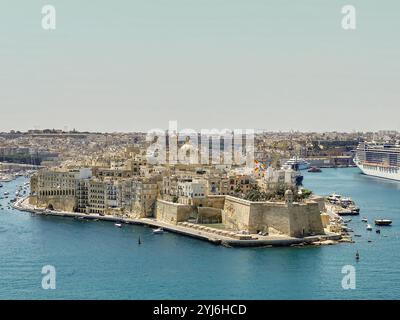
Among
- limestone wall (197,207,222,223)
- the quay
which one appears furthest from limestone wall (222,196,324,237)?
limestone wall (197,207,222,223)

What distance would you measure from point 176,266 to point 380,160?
2806 cm

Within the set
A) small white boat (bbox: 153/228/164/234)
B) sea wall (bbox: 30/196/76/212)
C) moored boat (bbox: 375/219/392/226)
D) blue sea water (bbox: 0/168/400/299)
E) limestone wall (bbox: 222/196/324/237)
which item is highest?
limestone wall (bbox: 222/196/324/237)

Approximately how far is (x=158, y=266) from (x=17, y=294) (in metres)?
2.81

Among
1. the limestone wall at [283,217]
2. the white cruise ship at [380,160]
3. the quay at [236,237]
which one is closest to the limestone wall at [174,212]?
the quay at [236,237]

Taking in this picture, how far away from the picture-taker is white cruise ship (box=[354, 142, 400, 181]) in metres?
36.8

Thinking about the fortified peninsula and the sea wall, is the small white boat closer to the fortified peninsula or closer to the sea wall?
the fortified peninsula

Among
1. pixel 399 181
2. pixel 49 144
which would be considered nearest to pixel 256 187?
pixel 399 181

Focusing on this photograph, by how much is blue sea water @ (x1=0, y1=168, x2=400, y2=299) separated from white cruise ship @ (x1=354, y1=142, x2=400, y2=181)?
65.8 ft

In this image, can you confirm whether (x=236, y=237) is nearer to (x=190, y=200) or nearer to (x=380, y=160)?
(x=190, y=200)

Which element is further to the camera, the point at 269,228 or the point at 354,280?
the point at 269,228

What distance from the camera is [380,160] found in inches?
1526

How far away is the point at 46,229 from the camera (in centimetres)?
1745

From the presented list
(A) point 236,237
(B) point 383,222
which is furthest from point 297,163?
(A) point 236,237

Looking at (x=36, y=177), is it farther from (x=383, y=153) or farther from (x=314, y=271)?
(x=383, y=153)
